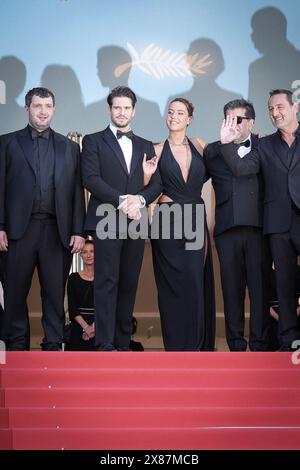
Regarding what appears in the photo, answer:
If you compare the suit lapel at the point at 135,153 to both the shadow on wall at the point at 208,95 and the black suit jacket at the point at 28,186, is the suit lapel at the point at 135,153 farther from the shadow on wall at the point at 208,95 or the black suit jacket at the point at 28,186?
the shadow on wall at the point at 208,95

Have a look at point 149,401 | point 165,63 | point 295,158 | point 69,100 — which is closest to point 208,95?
point 165,63

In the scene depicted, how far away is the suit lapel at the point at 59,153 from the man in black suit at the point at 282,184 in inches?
34.0

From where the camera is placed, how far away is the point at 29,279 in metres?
6.62

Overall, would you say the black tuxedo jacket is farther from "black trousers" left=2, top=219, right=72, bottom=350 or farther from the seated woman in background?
the seated woman in background

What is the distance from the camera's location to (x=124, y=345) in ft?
21.8

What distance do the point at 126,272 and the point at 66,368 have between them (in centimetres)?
80

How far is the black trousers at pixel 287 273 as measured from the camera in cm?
653

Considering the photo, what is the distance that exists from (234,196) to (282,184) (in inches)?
10.9

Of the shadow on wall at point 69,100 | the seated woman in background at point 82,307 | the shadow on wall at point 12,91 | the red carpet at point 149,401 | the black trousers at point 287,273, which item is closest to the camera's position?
the red carpet at point 149,401

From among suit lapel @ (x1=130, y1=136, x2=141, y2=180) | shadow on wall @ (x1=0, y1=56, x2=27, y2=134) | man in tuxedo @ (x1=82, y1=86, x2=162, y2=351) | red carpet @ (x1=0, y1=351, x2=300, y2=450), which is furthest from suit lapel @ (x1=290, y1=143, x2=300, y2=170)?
shadow on wall @ (x1=0, y1=56, x2=27, y2=134)

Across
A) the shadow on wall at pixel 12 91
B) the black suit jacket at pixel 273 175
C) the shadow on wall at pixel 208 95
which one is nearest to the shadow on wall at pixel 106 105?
the shadow on wall at pixel 208 95

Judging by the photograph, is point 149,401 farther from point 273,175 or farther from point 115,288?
point 273,175

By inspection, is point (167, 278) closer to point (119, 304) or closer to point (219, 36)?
point (119, 304)
